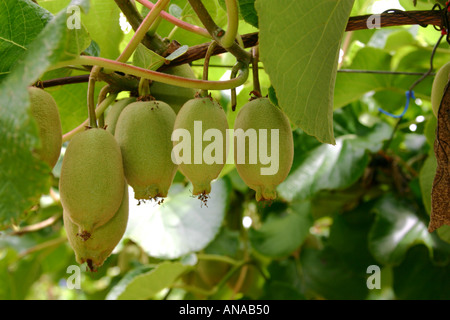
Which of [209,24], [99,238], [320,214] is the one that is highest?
[209,24]

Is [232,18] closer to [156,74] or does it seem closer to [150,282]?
[156,74]

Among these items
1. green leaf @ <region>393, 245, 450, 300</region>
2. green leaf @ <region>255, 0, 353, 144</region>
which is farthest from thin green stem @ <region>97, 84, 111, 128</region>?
green leaf @ <region>393, 245, 450, 300</region>

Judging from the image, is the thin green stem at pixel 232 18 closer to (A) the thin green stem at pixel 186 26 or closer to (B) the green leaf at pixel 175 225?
(A) the thin green stem at pixel 186 26

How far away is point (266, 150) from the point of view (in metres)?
0.49

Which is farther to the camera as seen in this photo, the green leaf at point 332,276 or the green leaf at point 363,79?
the green leaf at point 332,276

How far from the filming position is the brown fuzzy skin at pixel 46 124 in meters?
0.45

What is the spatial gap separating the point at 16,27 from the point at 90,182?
194 millimetres

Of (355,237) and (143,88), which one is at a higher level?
(143,88)

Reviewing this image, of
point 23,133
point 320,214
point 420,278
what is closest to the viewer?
point 23,133

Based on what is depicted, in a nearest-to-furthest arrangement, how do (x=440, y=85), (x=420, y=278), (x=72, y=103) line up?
(x=440, y=85)
(x=72, y=103)
(x=420, y=278)

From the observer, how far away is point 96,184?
1.52 ft

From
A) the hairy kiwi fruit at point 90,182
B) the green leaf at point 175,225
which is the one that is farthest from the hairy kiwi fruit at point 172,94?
the green leaf at point 175,225

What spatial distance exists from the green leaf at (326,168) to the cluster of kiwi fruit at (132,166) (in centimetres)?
57

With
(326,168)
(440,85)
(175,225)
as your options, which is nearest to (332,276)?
(326,168)
